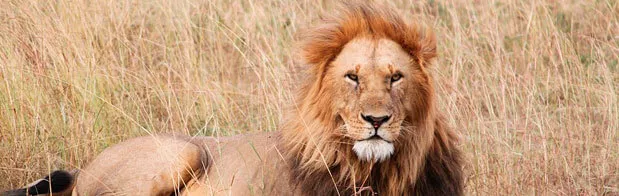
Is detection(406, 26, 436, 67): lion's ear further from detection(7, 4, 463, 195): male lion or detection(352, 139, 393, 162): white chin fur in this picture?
detection(352, 139, 393, 162): white chin fur

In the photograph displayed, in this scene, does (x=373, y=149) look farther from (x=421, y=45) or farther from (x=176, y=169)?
(x=176, y=169)

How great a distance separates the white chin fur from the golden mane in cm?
9

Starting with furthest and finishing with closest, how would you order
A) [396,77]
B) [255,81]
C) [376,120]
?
[255,81] → [396,77] → [376,120]

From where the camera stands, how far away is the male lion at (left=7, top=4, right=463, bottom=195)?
12.1 feet

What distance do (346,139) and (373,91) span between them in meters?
0.21

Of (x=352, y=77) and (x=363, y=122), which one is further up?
(x=352, y=77)

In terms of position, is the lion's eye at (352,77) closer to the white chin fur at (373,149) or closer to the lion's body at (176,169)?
the white chin fur at (373,149)

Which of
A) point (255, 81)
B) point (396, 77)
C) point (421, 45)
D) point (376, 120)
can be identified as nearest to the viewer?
point (376, 120)

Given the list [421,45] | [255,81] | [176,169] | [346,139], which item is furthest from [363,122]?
[255,81]

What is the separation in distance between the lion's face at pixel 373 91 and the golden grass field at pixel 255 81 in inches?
25.3

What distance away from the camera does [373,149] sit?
12.0 feet

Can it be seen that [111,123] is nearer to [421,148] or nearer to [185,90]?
[185,90]

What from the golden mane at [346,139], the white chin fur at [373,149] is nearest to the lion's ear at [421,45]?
the golden mane at [346,139]

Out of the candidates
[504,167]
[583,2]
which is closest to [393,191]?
[504,167]
